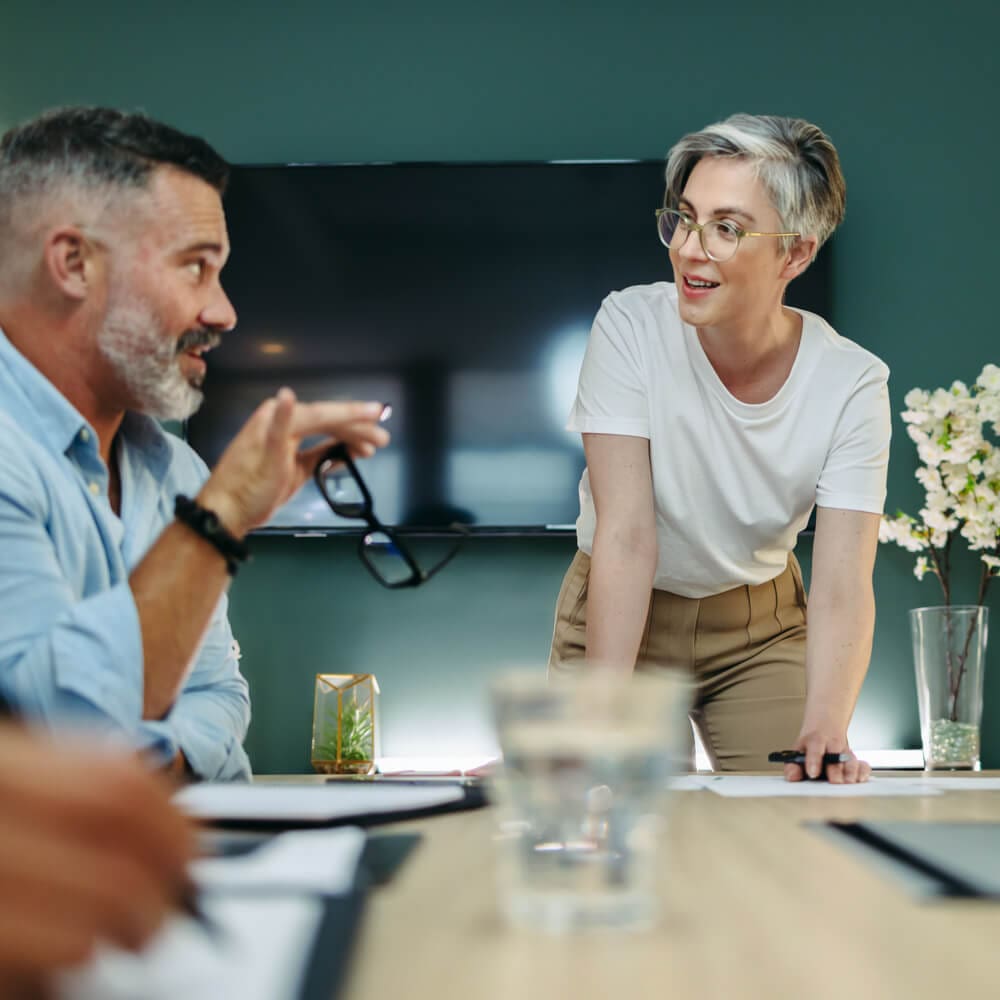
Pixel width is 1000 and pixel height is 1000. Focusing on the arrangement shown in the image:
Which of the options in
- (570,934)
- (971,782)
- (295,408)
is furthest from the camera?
(971,782)

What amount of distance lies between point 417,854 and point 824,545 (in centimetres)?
116

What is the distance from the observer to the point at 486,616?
3238 mm

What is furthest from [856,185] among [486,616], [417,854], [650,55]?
[417,854]

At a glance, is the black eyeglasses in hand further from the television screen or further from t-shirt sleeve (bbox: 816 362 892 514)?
the television screen

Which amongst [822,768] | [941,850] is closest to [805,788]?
[822,768]

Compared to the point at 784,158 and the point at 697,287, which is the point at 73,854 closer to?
the point at 697,287

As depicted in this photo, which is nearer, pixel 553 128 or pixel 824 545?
pixel 824 545

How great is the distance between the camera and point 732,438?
1802 millimetres

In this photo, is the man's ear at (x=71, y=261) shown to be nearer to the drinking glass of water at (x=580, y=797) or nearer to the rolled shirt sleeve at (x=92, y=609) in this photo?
the rolled shirt sleeve at (x=92, y=609)

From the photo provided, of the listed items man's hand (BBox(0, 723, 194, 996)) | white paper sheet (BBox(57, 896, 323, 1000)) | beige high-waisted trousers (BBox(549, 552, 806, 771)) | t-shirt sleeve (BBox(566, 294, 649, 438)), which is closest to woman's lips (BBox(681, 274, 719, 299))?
t-shirt sleeve (BBox(566, 294, 649, 438))

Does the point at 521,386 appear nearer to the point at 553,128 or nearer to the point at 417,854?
the point at 553,128

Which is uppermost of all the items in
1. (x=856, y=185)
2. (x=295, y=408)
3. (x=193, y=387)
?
(x=856, y=185)

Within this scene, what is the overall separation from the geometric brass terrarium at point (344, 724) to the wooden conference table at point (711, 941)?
232 cm

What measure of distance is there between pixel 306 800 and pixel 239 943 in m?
0.41
